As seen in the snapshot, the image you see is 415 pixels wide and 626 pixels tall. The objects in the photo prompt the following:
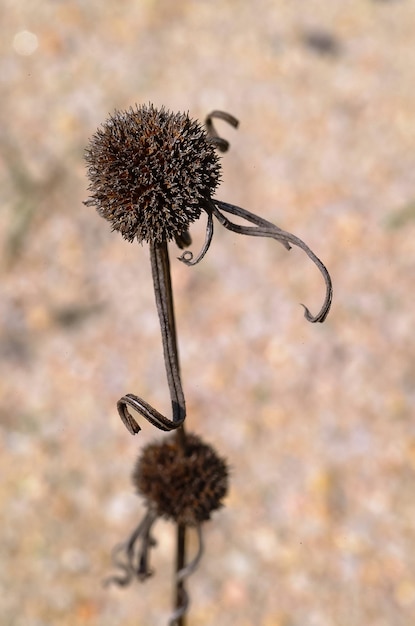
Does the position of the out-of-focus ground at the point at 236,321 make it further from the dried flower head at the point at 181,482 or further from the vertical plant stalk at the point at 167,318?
the vertical plant stalk at the point at 167,318

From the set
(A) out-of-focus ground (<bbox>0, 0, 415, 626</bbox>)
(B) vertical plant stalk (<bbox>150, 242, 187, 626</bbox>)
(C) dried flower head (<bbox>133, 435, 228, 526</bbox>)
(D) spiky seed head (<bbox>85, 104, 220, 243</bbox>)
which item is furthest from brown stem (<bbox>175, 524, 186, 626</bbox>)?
(A) out-of-focus ground (<bbox>0, 0, 415, 626</bbox>)

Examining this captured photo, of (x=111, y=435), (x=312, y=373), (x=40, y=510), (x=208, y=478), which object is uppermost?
(x=312, y=373)

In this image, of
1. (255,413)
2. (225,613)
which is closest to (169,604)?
(225,613)

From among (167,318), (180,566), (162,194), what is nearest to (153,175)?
(162,194)

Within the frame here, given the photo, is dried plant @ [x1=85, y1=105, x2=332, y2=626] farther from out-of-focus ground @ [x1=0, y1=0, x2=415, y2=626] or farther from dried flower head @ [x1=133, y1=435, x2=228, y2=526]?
A: out-of-focus ground @ [x1=0, y1=0, x2=415, y2=626]

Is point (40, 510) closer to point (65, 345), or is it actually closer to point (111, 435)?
point (111, 435)

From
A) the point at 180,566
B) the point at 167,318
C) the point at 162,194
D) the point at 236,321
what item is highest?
the point at 236,321

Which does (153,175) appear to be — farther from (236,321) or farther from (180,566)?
(236,321)
